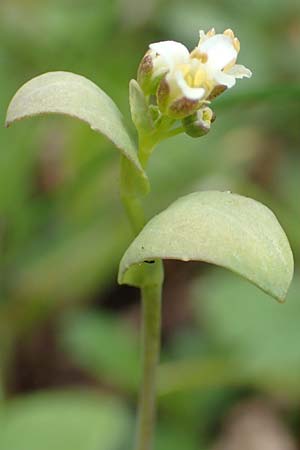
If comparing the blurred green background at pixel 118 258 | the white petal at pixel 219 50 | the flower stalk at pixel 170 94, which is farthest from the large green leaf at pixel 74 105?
the blurred green background at pixel 118 258

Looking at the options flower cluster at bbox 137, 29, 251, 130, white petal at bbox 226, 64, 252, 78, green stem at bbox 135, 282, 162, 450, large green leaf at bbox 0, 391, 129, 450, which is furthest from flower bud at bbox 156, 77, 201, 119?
large green leaf at bbox 0, 391, 129, 450

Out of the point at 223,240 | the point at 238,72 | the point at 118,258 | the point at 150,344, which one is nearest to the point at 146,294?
the point at 150,344

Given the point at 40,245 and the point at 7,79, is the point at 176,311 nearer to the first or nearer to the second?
the point at 40,245

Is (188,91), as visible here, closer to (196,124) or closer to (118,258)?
(196,124)

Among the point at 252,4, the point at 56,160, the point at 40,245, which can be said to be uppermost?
the point at 252,4

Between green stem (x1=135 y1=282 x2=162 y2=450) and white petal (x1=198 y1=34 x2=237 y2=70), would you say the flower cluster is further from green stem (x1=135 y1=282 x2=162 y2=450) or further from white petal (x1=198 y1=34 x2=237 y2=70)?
green stem (x1=135 y1=282 x2=162 y2=450)

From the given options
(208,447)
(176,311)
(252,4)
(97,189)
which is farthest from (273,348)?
(252,4)

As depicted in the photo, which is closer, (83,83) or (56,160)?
(83,83)
